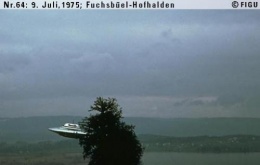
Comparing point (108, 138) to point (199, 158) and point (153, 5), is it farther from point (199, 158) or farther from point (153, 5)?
point (153, 5)

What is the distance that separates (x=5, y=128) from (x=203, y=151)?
1195 millimetres

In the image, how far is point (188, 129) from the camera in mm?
2887

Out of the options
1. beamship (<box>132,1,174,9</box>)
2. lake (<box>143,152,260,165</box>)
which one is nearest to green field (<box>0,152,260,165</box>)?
lake (<box>143,152,260,165</box>)

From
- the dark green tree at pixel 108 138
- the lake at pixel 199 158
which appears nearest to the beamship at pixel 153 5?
the dark green tree at pixel 108 138

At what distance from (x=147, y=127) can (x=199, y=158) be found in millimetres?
374

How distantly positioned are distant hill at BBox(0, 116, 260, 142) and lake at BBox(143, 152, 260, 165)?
0.42 feet

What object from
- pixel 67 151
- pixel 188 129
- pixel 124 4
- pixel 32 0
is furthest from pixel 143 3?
pixel 67 151

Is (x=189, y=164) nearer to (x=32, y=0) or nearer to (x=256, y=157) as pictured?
(x=256, y=157)

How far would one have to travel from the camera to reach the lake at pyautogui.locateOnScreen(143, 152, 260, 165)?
2855mm

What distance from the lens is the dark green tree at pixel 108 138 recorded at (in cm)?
284

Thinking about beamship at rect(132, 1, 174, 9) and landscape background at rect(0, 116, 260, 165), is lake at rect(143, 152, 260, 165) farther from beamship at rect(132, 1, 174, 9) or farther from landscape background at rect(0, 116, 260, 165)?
beamship at rect(132, 1, 174, 9)

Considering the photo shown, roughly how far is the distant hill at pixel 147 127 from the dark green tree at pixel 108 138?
6 centimetres

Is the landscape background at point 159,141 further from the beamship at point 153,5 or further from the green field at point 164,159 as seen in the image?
the beamship at point 153,5

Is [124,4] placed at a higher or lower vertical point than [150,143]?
higher
